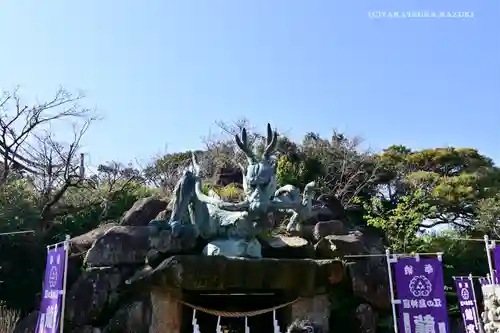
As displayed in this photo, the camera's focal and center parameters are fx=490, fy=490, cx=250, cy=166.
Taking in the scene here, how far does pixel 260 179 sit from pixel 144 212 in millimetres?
3901

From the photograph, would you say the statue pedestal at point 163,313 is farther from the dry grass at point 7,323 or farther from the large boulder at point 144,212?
the large boulder at point 144,212

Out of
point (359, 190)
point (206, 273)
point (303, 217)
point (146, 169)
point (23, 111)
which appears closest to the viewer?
point (206, 273)

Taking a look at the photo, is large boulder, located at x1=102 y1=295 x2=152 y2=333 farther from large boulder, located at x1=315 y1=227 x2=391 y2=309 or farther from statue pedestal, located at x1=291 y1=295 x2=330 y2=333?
large boulder, located at x1=315 y1=227 x2=391 y2=309

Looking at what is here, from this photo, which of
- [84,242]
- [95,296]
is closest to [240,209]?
[95,296]

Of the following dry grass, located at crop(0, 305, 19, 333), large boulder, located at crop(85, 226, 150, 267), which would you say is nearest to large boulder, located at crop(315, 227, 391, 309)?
large boulder, located at crop(85, 226, 150, 267)

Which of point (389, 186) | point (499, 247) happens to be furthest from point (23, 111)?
point (389, 186)

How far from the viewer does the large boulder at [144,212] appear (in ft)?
37.8

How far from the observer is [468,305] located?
11734 millimetres

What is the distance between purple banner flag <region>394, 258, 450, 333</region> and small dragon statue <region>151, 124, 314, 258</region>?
222 cm

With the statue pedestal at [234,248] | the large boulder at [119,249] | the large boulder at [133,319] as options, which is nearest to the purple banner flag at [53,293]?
the large boulder at [133,319]

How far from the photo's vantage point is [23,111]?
14.9 meters

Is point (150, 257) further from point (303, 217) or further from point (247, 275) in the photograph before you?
point (303, 217)

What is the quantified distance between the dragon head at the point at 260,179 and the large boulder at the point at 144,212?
3291 millimetres

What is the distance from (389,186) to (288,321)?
15.3 meters
